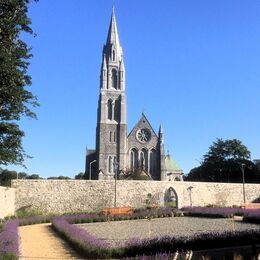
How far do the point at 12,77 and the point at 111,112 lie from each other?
191ft

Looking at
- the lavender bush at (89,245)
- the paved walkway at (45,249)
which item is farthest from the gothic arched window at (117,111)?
the lavender bush at (89,245)

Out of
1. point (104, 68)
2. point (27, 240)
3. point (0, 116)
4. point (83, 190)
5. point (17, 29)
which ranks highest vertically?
point (104, 68)

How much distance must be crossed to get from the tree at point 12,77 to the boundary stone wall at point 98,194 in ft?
57.8

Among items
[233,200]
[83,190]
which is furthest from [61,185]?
[233,200]

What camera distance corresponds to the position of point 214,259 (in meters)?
9.12

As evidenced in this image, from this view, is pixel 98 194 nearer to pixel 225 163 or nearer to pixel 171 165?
pixel 225 163

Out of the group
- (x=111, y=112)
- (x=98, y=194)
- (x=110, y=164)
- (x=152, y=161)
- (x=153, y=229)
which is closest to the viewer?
(x=153, y=229)

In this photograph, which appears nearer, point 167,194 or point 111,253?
point 111,253

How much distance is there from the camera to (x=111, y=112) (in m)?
71.9

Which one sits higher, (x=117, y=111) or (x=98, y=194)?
(x=117, y=111)

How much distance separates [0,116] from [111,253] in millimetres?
6985

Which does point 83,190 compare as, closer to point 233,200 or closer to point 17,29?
point 233,200

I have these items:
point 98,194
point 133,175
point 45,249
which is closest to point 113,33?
point 133,175

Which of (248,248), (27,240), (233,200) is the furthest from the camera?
(233,200)
